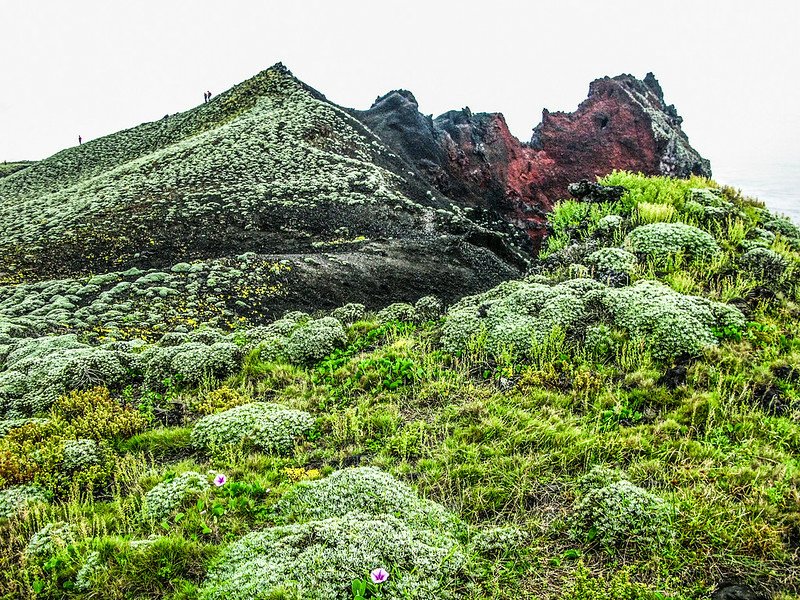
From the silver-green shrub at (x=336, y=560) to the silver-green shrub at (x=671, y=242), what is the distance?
8828 mm

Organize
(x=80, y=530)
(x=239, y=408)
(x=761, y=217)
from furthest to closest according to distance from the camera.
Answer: (x=761, y=217), (x=239, y=408), (x=80, y=530)

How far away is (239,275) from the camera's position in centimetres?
1627

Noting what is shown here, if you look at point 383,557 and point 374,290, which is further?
point 374,290

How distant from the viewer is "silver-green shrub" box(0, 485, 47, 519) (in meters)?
6.25

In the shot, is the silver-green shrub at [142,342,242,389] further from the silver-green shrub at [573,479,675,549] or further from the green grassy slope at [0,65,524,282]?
the green grassy slope at [0,65,524,282]

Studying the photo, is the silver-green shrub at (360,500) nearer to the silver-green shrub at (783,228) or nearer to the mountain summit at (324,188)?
the mountain summit at (324,188)

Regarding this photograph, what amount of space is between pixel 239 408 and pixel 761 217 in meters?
13.1

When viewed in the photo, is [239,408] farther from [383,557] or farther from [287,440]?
[383,557]

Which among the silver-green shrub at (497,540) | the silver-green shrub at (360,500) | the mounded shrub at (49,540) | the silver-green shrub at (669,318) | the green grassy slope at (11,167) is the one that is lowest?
the silver-green shrub at (497,540)

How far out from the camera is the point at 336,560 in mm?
4680

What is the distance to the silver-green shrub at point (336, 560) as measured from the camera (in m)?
4.50

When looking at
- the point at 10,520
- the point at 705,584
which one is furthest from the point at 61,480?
the point at 705,584

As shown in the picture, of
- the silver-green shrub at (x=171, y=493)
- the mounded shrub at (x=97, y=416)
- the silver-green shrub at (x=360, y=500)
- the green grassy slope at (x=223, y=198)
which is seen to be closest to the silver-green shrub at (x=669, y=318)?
the silver-green shrub at (x=360, y=500)

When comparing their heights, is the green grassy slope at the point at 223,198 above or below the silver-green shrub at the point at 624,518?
above
